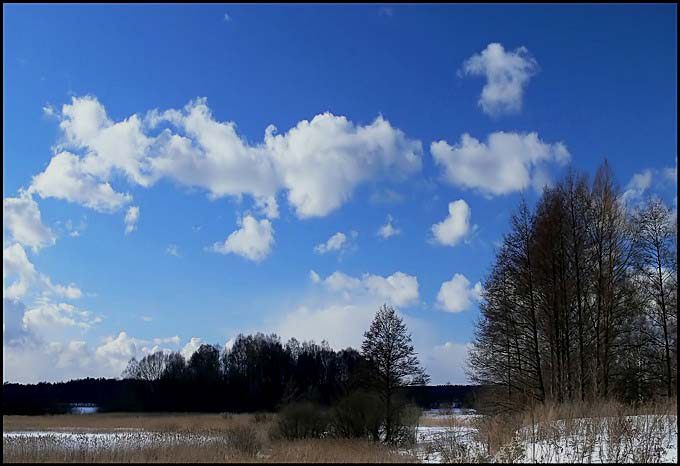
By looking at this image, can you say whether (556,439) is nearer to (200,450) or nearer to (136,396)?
(200,450)

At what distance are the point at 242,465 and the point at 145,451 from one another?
13.4 feet

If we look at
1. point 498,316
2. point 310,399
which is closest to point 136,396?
point 310,399

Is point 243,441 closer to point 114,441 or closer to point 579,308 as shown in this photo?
point 114,441

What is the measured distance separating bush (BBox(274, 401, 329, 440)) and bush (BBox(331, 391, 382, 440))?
0.50 m

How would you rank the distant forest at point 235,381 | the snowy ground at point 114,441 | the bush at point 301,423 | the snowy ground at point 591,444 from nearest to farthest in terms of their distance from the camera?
the snowy ground at point 591,444 < the snowy ground at point 114,441 < the bush at point 301,423 < the distant forest at point 235,381

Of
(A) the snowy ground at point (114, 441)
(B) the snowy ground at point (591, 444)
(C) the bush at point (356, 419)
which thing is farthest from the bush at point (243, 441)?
(B) the snowy ground at point (591, 444)

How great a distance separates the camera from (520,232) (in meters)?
28.1

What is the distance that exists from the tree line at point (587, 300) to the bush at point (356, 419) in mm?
5997

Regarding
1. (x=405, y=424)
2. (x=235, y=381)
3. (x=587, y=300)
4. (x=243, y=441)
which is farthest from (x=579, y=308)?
(x=235, y=381)

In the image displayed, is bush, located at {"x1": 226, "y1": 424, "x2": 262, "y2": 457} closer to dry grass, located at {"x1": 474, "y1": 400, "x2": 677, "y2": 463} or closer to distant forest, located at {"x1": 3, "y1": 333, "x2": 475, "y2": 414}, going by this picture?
dry grass, located at {"x1": 474, "y1": 400, "x2": 677, "y2": 463}

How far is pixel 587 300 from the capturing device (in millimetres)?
26578

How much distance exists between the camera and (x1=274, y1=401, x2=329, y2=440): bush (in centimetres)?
2577

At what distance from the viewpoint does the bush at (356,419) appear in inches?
1037

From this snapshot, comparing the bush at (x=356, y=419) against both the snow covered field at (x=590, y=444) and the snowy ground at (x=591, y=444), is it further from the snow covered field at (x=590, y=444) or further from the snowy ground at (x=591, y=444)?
the snowy ground at (x=591, y=444)
